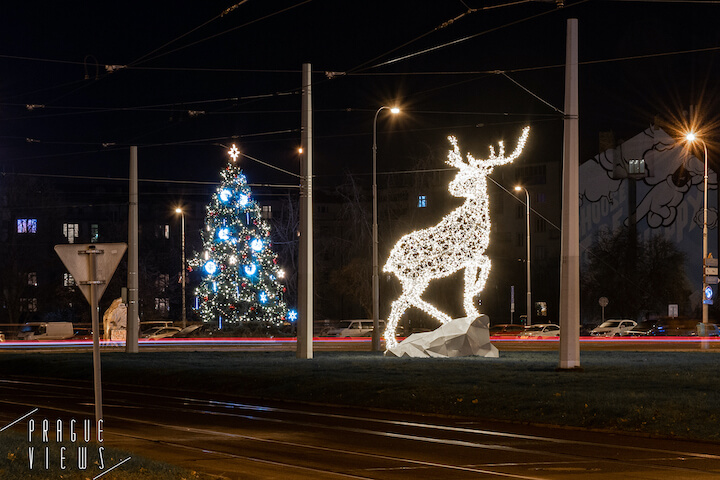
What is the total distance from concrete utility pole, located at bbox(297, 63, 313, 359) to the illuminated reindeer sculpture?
2.53m

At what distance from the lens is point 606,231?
7962 cm

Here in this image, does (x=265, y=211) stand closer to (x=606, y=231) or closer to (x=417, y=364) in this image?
(x=606, y=231)

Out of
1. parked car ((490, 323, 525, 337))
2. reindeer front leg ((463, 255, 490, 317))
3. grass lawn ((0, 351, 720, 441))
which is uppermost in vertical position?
reindeer front leg ((463, 255, 490, 317))

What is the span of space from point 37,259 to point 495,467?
73497mm

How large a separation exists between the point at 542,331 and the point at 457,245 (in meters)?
33.1

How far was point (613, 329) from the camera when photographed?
64375mm

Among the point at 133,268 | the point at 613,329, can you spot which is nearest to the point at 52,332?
the point at 133,268

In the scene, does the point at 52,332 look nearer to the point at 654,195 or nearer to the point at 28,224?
the point at 28,224

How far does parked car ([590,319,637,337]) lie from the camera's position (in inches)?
2510

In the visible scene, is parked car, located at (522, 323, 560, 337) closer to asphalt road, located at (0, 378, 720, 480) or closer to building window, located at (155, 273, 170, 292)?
building window, located at (155, 273, 170, 292)

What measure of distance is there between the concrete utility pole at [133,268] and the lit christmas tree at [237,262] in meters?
18.9

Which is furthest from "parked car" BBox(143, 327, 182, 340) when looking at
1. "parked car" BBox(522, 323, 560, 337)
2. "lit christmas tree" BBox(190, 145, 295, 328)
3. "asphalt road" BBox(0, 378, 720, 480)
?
"asphalt road" BBox(0, 378, 720, 480)

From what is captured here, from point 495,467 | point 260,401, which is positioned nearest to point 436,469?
point 495,467

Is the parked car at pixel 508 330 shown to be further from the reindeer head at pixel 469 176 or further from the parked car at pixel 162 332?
the reindeer head at pixel 469 176
